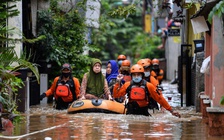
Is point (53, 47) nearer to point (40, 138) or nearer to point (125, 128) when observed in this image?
point (125, 128)

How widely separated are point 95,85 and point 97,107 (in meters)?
1.67

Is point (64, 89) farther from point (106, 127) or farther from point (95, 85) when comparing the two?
point (106, 127)

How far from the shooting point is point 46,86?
23078 mm

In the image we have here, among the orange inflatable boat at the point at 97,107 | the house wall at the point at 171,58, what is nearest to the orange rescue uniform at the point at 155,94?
the orange inflatable boat at the point at 97,107

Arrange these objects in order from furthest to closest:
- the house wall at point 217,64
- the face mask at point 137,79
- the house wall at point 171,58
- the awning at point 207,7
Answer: the house wall at point 171,58 → the face mask at point 137,79 → the house wall at point 217,64 → the awning at point 207,7

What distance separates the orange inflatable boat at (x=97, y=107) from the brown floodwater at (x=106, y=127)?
22 cm

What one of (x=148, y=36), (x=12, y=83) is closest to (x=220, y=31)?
(x=12, y=83)

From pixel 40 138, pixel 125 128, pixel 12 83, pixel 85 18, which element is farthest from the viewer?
pixel 85 18

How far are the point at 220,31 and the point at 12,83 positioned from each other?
5.28 metres

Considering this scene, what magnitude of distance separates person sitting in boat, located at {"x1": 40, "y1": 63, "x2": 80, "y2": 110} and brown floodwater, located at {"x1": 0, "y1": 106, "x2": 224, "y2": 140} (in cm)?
94

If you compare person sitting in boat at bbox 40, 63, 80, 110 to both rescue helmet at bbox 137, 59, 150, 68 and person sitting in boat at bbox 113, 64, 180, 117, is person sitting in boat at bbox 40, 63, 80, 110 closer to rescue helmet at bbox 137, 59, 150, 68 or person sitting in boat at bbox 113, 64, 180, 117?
rescue helmet at bbox 137, 59, 150, 68

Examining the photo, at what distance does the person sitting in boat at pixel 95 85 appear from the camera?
62.3 feet

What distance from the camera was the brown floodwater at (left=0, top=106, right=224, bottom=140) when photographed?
12.9m

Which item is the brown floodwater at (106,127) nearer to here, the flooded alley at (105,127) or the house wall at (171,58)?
the flooded alley at (105,127)
